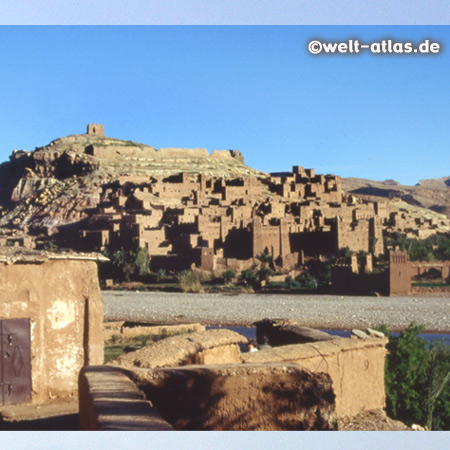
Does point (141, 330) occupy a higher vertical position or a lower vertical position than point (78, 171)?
lower

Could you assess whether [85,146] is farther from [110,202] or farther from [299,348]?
[299,348]

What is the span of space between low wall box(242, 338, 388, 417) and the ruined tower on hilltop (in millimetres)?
47751

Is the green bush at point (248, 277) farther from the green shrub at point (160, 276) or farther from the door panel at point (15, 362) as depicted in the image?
the door panel at point (15, 362)

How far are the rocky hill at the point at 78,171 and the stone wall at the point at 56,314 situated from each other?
27040 mm

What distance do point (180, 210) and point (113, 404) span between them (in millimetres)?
25301

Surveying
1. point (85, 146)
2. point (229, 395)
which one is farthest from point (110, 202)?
point (229, 395)

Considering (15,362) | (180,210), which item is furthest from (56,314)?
(180,210)

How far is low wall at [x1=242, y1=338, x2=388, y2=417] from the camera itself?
17.5 feet

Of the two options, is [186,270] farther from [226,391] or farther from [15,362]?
[226,391]

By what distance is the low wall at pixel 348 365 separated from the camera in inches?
209

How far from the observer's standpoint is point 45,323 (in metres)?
6.41

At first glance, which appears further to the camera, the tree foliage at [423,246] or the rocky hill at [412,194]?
the rocky hill at [412,194]

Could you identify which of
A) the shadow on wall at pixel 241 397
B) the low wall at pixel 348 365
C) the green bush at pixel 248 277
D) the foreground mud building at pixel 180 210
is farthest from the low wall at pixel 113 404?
the foreground mud building at pixel 180 210

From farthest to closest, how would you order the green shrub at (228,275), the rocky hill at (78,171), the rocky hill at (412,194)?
the rocky hill at (412,194)
the rocky hill at (78,171)
the green shrub at (228,275)
